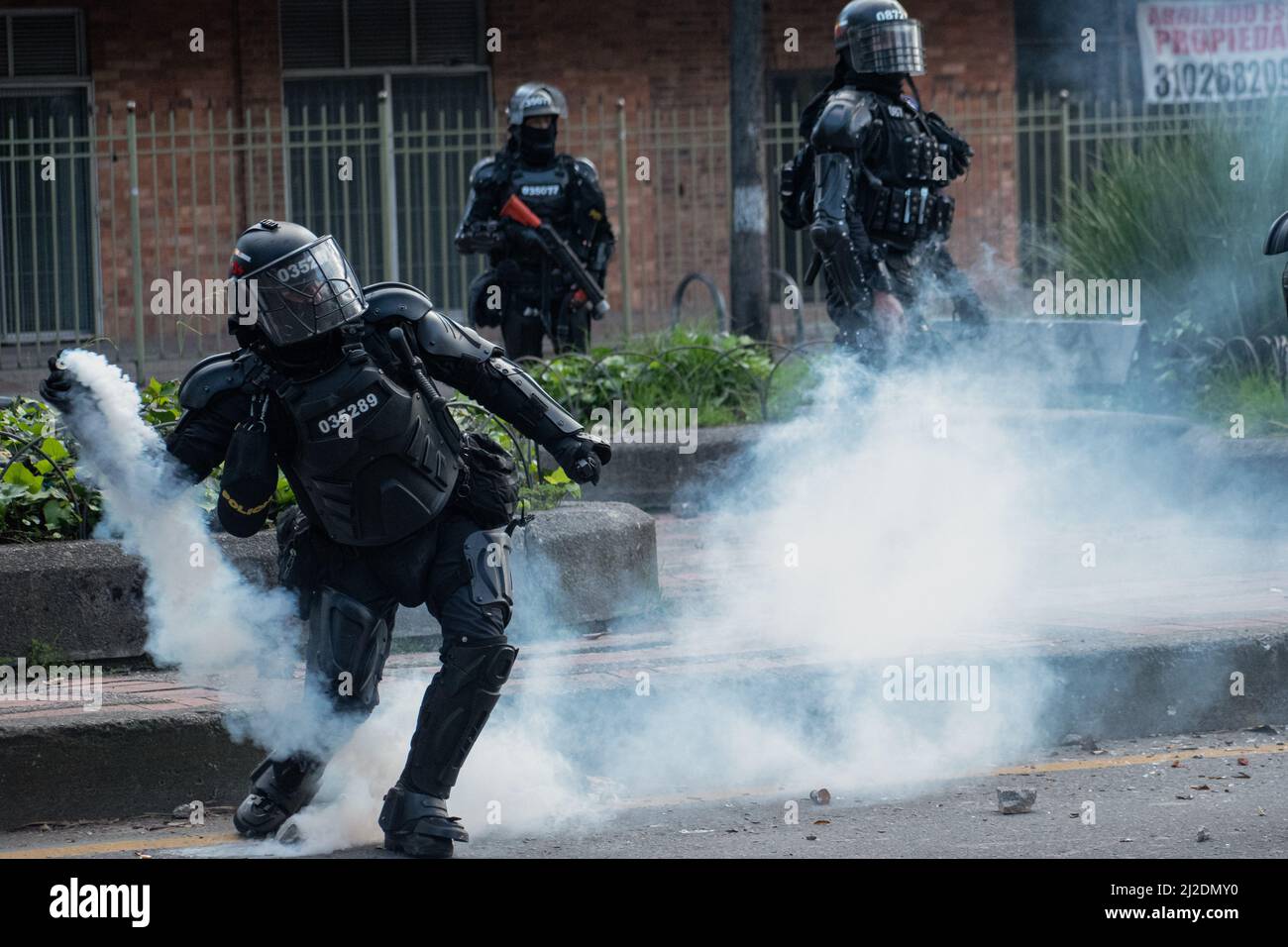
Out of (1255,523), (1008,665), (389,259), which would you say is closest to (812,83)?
(389,259)

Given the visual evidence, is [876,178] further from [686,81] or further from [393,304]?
[686,81]

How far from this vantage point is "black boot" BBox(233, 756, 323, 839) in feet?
15.6

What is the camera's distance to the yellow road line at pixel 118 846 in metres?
4.82

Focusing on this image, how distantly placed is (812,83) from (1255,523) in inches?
356

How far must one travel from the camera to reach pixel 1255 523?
345 inches

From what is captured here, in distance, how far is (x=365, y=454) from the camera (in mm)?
4516

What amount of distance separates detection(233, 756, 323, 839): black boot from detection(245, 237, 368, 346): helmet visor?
101 centimetres

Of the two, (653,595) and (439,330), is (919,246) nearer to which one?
(653,595)

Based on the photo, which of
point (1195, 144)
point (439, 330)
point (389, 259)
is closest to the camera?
point (439, 330)

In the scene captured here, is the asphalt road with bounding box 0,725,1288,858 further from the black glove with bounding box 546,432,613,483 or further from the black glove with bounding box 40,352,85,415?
the black glove with bounding box 40,352,85,415

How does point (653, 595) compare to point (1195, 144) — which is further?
point (1195, 144)

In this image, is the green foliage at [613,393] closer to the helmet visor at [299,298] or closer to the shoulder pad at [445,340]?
the shoulder pad at [445,340]

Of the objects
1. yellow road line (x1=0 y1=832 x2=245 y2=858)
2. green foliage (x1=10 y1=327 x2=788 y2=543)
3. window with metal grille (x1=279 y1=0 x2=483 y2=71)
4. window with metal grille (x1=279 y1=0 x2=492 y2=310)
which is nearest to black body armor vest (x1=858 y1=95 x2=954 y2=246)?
green foliage (x1=10 y1=327 x2=788 y2=543)

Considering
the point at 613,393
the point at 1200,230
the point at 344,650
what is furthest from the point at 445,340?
the point at 1200,230
